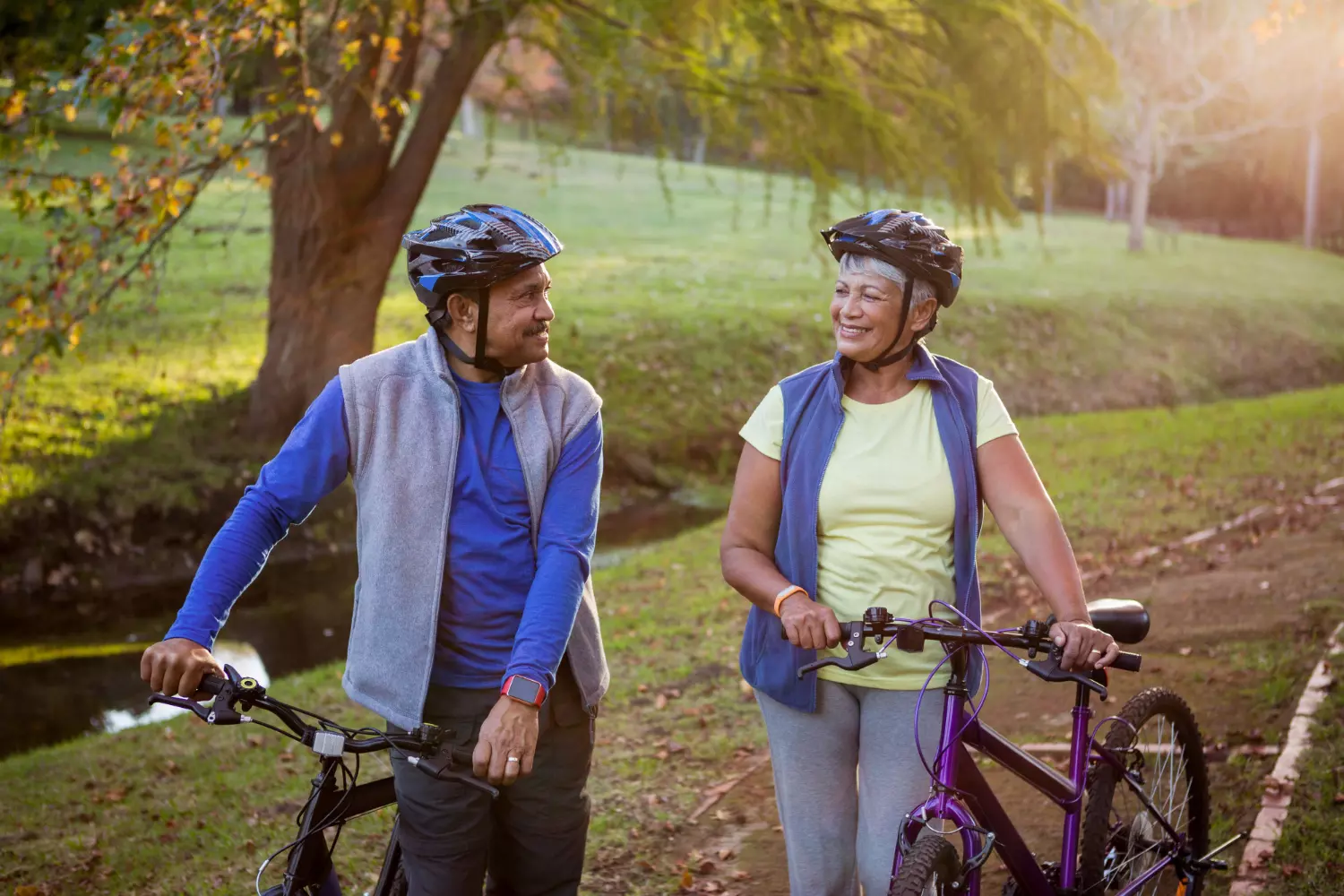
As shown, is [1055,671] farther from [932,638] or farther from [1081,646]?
[932,638]

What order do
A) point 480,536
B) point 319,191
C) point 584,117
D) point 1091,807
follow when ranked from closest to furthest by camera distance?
point 480,536
point 1091,807
point 584,117
point 319,191

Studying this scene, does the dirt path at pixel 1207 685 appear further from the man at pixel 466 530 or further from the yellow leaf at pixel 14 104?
the yellow leaf at pixel 14 104

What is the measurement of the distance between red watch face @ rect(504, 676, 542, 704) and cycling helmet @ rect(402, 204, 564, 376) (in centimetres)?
77

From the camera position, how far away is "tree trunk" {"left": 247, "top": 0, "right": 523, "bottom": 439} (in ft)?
43.6

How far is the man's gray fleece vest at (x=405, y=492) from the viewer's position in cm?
317

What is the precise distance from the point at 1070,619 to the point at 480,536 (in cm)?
147

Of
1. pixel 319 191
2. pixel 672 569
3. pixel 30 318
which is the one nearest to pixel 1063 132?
pixel 672 569

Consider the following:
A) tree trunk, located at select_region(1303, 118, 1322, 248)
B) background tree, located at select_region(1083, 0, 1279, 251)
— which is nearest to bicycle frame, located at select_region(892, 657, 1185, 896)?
background tree, located at select_region(1083, 0, 1279, 251)

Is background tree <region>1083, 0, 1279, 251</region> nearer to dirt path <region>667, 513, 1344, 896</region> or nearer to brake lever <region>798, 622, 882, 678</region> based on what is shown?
dirt path <region>667, 513, 1344, 896</region>

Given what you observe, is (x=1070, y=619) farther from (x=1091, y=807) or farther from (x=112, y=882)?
(x=112, y=882)

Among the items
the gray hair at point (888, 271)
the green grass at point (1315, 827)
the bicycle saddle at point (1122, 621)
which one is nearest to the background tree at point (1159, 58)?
the green grass at point (1315, 827)

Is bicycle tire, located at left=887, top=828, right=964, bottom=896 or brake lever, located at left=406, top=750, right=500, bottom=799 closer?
brake lever, located at left=406, top=750, right=500, bottom=799

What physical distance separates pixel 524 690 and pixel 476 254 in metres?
1.01

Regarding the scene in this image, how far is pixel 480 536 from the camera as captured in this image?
3240 millimetres
